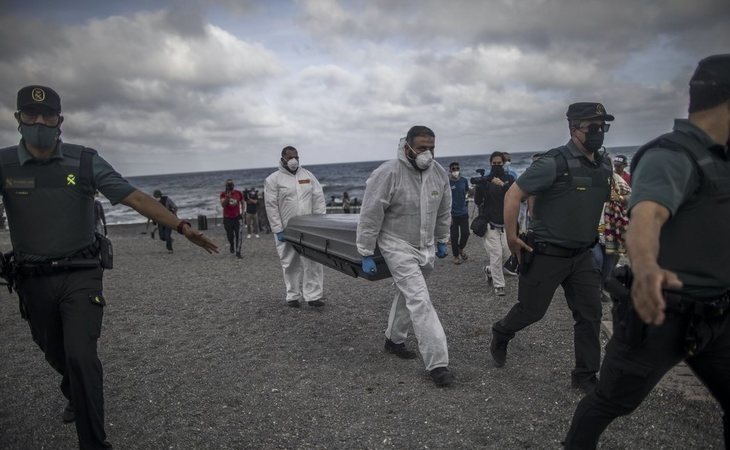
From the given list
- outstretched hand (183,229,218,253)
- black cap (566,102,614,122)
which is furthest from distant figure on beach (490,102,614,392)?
outstretched hand (183,229,218,253)

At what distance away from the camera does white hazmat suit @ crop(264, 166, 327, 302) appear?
6.79 meters

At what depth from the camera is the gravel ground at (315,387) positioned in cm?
329

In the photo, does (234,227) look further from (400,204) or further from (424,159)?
(424,159)

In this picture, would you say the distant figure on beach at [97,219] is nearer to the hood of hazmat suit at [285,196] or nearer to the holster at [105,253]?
the holster at [105,253]

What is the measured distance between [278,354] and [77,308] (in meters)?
2.35

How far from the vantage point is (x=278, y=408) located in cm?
375

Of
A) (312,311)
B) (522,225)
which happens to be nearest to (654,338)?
(312,311)

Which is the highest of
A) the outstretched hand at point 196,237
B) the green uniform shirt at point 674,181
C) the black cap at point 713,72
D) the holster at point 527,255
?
the black cap at point 713,72

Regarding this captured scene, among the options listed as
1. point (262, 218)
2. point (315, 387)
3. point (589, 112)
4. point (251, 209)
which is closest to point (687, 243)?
point (589, 112)

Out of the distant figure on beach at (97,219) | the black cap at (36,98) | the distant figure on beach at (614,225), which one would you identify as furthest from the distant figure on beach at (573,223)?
the black cap at (36,98)

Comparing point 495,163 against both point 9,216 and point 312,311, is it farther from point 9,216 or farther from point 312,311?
point 9,216

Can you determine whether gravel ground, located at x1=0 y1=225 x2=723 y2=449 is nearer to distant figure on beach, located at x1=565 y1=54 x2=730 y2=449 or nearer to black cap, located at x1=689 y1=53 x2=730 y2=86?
distant figure on beach, located at x1=565 y1=54 x2=730 y2=449

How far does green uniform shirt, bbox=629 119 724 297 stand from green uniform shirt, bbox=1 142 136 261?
2.70 m

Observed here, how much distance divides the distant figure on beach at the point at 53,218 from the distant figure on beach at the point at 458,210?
7118mm
